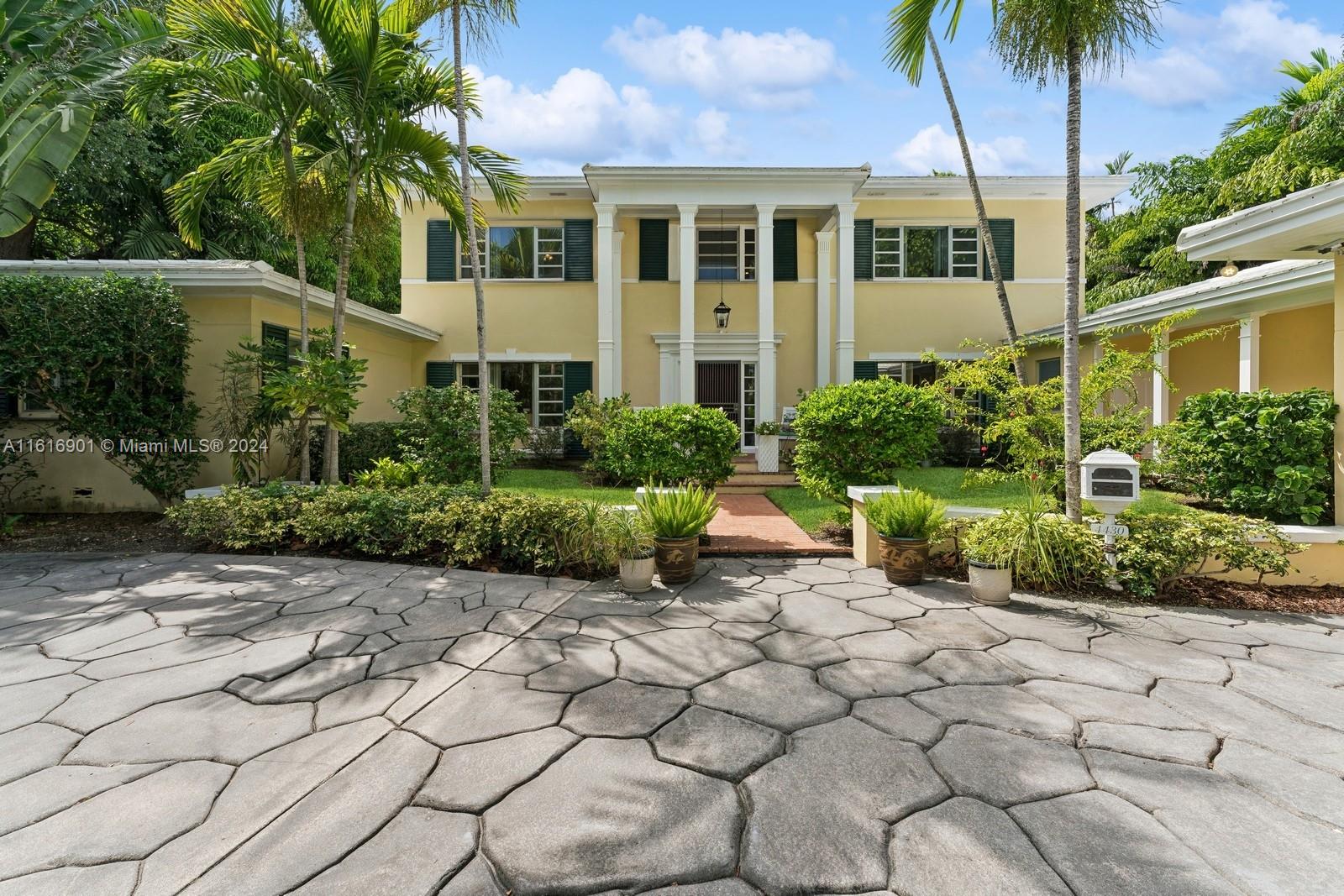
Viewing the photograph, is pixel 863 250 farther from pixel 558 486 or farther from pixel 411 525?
pixel 411 525

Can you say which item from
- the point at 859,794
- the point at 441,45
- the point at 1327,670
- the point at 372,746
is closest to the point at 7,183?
the point at 441,45

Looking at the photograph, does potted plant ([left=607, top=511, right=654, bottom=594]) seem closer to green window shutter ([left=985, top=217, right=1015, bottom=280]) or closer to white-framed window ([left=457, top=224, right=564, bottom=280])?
white-framed window ([left=457, top=224, right=564, bottom=280])

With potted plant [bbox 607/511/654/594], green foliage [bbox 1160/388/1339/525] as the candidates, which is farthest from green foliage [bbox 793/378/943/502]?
potted plant [bbox 607/511/654/594]

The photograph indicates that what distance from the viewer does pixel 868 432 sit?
6262 mm

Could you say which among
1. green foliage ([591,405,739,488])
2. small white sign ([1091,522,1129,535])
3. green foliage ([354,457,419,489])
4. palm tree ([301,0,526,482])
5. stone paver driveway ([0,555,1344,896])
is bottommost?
stone paver driveway ([0,555,1344,896])

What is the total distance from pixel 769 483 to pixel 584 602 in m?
6.57

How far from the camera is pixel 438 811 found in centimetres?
218

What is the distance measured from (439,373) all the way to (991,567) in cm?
1185

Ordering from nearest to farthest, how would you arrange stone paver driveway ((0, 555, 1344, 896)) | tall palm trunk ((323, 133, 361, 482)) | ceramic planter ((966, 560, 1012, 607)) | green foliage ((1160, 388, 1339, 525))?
stone paver driveway ((0, 555, 1344, 896)) → ceramic planter ((966, 560, 1012, 607)) → green foliage ((1160, 388, 1339, 525)) → tall palm trunk ((323, 133, 361, 482))

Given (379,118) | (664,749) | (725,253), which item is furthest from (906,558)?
(725,253)

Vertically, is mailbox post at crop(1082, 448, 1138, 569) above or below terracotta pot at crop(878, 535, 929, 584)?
above

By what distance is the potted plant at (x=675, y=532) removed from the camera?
16.3 feet

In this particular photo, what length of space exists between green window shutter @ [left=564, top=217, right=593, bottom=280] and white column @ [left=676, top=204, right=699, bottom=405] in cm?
231

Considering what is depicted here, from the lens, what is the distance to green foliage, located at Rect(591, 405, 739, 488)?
6.41 m
